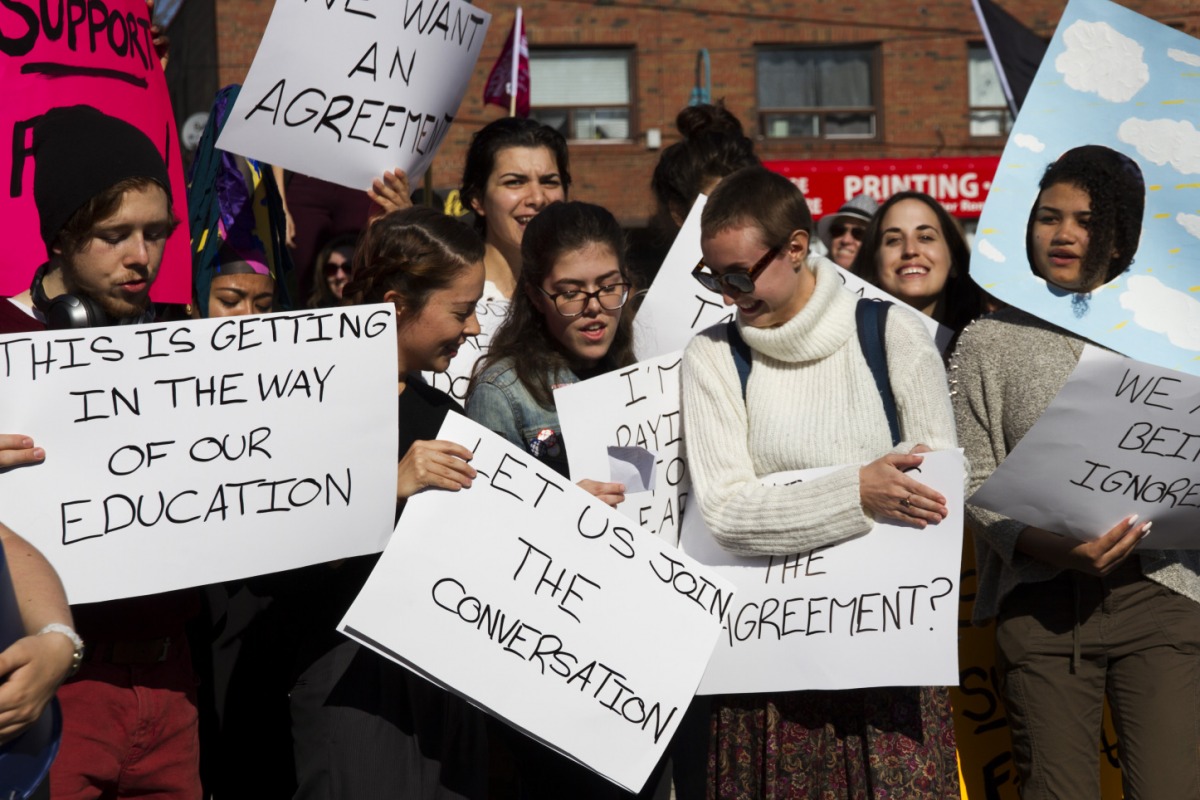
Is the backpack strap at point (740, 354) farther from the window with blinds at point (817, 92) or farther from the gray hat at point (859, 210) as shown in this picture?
the window with blinds at point (817, 92)

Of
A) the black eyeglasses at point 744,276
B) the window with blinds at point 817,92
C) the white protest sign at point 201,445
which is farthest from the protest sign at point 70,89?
the window with blinds at point 817,92

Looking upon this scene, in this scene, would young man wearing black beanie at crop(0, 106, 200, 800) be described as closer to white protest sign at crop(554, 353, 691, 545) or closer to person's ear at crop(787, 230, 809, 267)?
white protest sign at crop(554, 353, 691, 545)

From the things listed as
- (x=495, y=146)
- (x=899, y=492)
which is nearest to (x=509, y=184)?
(x=495, y=146)

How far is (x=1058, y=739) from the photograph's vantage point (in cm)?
371

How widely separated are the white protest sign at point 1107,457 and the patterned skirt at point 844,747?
56 centimetres

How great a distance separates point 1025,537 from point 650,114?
17.2m

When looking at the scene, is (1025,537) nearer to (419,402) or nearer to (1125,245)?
(1125,245)

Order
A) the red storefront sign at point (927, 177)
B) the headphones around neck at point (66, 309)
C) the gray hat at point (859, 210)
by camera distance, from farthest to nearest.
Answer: the red storefront sign at point (927, 177), the gray hat at point (859, 210), the headphones around neck at point (66, 309)

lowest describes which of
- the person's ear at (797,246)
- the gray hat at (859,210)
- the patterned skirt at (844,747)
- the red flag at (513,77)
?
the patterned skirt at (844,747)

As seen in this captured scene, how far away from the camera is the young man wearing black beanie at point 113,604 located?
2865 mm

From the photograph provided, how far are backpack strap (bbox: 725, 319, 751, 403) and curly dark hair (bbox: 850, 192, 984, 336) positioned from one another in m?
1.54

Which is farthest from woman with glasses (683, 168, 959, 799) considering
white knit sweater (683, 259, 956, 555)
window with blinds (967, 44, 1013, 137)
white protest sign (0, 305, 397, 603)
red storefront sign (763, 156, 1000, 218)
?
window with blinds (967, 44, 1013, 137)

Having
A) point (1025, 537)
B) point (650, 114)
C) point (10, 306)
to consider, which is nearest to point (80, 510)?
point (10, 306)

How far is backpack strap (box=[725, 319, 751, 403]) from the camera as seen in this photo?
3508 mm
